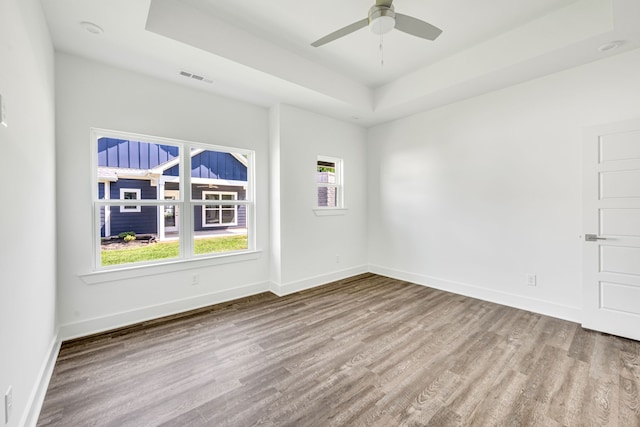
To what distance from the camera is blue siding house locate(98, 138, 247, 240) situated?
9.72 feet

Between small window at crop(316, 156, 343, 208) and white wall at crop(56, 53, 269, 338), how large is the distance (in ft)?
5.17

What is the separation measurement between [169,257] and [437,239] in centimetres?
386

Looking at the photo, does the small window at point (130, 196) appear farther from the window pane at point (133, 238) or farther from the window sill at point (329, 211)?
the window sill at point (329, 211)

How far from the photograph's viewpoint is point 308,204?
4.33m

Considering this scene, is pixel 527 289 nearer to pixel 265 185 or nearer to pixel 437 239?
pixel 437 239

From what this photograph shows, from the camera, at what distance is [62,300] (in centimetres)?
263

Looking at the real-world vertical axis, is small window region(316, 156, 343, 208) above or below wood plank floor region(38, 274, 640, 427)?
above

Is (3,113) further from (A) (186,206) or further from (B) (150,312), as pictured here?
(B) (150,312)

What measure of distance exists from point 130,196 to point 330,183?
2980 millimetres

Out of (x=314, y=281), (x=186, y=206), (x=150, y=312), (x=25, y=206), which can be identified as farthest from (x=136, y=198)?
(x=314, y=281)

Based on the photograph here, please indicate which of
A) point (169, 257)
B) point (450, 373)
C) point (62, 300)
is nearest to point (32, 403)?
point (62, 300)

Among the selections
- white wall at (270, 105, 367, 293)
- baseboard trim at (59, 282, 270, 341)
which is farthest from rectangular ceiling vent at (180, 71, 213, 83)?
baseboard trim at (59, 282, 270, 341)

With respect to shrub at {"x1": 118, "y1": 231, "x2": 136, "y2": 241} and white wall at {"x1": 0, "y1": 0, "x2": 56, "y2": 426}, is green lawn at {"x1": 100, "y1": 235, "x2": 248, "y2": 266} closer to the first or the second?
shrub at {"x1": 118, "y1": 231, "x2": 136, "y2": 241}

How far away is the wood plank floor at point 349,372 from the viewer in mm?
1717
